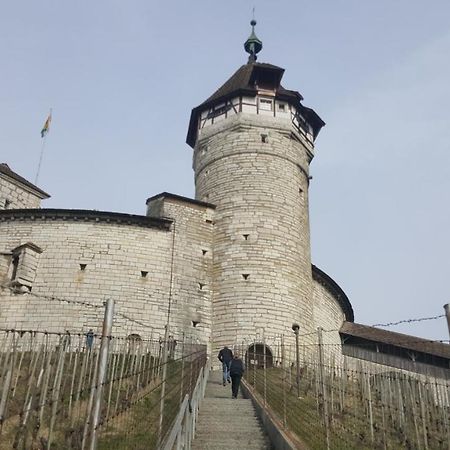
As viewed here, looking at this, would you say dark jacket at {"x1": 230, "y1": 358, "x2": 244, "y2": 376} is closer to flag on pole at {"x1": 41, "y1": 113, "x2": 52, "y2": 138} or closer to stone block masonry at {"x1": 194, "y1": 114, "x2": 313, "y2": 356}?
stone block masonry at {"x1": 194, "y1": 114, "x2": 313, "y2": 356}

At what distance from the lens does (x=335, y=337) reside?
25531 millimetres

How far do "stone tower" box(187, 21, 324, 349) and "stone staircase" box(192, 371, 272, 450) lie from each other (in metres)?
8.48

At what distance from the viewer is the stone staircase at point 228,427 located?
801cm

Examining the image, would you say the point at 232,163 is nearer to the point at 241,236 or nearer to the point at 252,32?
the point at 241,236

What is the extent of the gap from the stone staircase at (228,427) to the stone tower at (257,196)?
27.8 feet

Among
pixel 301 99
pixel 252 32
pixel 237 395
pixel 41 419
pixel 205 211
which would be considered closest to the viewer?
pixel 41 419

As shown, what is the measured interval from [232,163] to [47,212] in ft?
24.5

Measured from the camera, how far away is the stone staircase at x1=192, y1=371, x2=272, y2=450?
8.01 metres

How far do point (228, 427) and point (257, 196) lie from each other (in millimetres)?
13613

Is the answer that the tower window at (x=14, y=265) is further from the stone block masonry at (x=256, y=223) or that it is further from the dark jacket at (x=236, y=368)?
the dark jacket at (x=236, y=368)

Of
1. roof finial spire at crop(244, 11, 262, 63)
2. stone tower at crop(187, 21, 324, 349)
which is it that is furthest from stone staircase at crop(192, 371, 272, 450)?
roof finial spire at crop(244, 11, 262, 63)

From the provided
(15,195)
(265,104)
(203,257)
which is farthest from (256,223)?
(15,195)

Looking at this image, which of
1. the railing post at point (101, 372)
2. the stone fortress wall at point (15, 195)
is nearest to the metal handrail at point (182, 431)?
the railing post at point (101, 372)

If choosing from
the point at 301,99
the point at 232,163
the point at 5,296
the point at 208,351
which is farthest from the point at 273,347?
the point at 301,99
